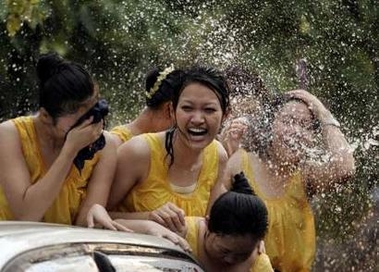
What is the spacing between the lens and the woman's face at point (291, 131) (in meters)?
5.33

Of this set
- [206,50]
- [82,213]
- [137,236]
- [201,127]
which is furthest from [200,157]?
[206,50]

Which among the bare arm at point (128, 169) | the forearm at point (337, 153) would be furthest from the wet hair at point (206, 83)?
the forearm at point (337, 153)

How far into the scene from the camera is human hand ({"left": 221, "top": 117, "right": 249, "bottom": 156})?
18.1 ft

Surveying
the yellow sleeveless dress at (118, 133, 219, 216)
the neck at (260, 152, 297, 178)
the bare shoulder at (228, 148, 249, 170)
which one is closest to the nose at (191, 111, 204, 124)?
the yellow sleeveless dress at (118, 133, 219, 216)

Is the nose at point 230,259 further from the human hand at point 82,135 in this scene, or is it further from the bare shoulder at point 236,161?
the bare shoulder at point 236,161

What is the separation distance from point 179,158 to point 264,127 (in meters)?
1.19

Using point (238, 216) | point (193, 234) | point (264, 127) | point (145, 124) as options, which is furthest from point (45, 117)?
point (264, 127)

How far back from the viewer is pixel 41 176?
4.34 m

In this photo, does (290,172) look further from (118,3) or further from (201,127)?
(118,3)

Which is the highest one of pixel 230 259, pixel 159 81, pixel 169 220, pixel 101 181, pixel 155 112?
pixel 159 81

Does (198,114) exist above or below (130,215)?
above

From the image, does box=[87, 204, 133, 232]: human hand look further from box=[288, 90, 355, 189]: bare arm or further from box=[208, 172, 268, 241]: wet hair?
box=[288, 90, 355, 189]: bare arm

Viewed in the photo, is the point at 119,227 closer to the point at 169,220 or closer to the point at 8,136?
the point at 169,220

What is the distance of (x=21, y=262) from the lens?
297 centimetres
